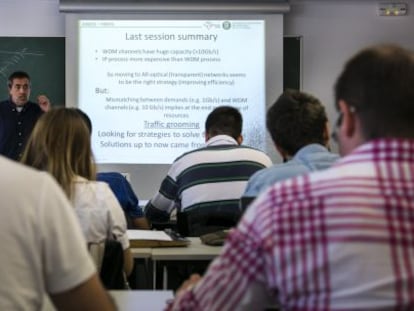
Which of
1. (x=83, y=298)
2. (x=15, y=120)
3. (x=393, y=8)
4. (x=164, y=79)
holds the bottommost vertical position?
(x=83, y=298)

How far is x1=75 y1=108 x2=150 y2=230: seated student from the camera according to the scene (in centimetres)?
320

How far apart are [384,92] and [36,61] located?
4.57m

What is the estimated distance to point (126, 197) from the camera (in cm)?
323

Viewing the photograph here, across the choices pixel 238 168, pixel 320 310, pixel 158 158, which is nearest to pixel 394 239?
pixel 320 310

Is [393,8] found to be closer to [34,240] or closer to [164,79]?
[164,79]

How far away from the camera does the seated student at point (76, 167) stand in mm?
2205

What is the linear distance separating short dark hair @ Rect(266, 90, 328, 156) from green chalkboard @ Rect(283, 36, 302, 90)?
2800 millimetres

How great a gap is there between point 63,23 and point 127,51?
639 millimetres

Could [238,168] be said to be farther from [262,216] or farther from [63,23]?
[63,23]

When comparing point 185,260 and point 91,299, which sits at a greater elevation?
point 91,299

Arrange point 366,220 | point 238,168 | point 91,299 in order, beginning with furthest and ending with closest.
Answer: point 238,168, point 91,299, point 366,220

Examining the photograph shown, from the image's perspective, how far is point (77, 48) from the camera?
5.09 m

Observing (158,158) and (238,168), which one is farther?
(158,158)

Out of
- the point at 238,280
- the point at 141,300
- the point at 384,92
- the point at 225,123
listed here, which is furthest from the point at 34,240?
the point at 225,123
